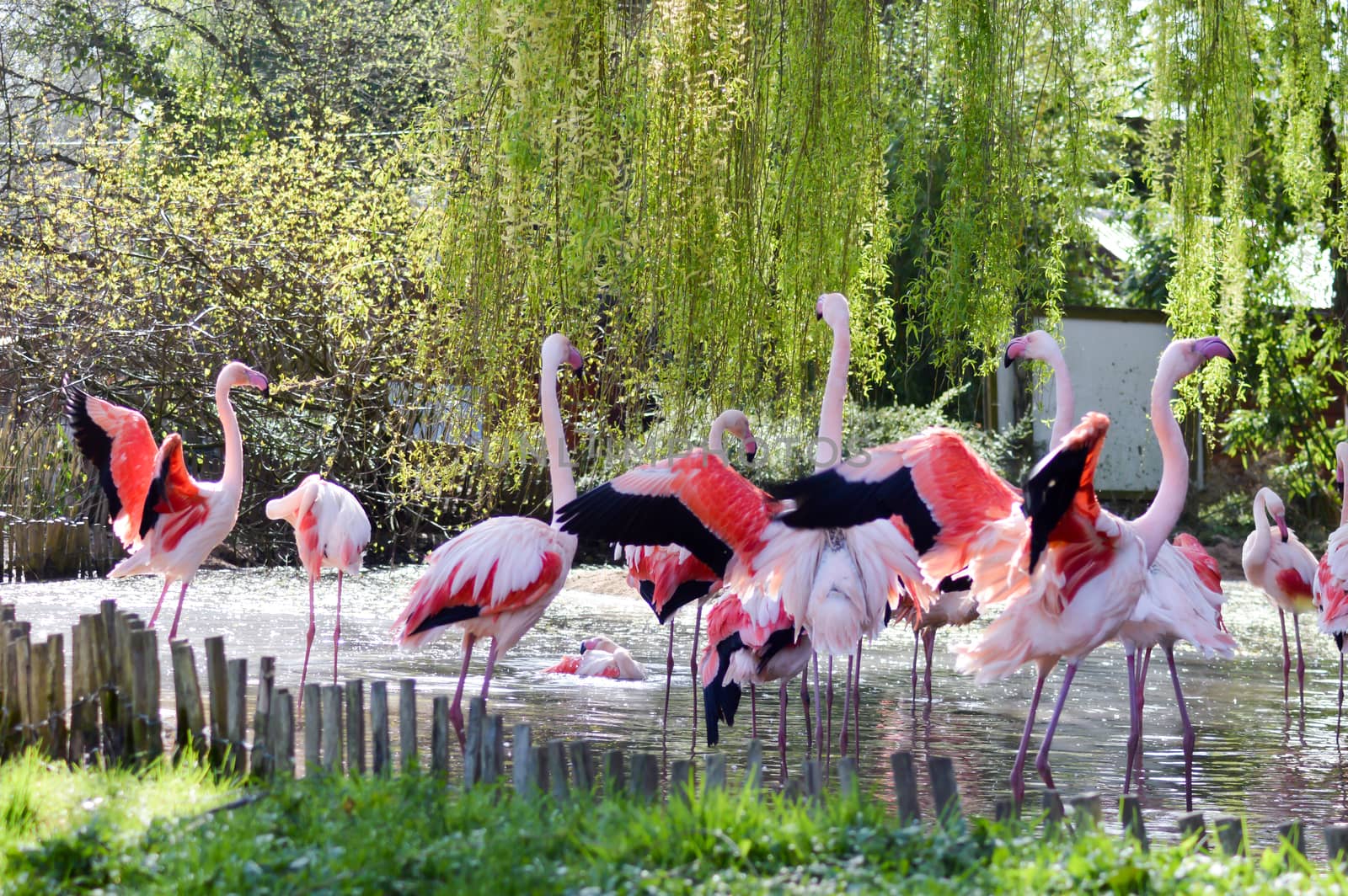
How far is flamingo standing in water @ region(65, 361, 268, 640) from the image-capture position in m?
7.40

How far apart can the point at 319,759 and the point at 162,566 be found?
11.9 ft

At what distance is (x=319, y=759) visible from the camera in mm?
4270

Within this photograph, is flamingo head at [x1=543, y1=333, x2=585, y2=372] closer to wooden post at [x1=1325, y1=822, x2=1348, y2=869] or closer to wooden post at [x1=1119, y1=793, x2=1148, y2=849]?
wooden post at [x1=1119, y1=793, x2=1148, y2=849]

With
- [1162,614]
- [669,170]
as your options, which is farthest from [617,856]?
[669,170]

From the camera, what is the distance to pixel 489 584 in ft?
18.6

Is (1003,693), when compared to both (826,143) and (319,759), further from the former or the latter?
(319,759)

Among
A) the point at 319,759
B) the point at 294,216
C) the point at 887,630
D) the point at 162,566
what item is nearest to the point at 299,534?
the point at 162,566

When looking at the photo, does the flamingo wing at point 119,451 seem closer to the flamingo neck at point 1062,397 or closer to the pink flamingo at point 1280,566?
the flamingo neck at point 1062,397

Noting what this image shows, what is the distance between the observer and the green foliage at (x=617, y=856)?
10.3ft

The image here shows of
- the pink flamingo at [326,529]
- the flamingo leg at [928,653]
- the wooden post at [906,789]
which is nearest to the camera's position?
the wooden post at [906,789]

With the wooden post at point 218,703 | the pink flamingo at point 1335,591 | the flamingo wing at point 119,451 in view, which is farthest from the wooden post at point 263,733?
the pink flamingo at point 1335,591

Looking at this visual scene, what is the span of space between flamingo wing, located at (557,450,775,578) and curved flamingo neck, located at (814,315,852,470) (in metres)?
0.30

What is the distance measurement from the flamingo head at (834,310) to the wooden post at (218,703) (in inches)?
104

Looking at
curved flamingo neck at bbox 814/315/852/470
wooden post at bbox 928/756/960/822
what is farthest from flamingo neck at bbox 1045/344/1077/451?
wooden post at bbox 928/756/960/822
